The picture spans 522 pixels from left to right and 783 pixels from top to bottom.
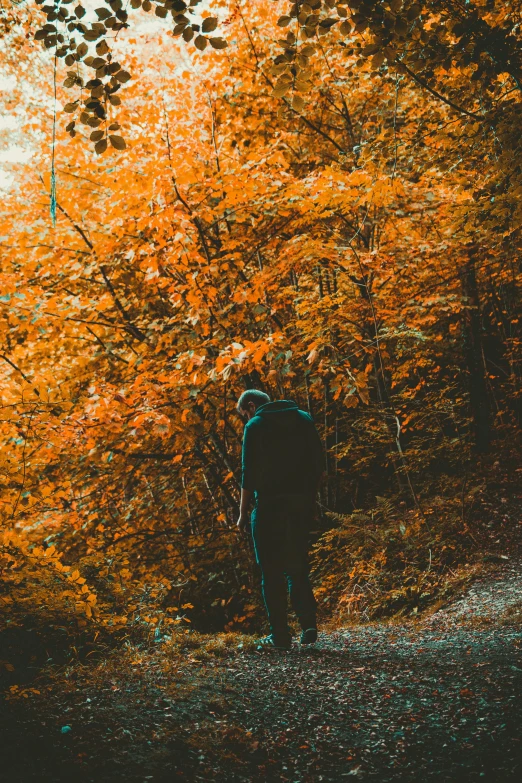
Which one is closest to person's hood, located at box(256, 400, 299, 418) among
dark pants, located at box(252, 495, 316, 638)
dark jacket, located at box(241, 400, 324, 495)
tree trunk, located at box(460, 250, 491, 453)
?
dark jacket, located at box(241, 400, 324, 495)

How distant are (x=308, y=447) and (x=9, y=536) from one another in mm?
2182

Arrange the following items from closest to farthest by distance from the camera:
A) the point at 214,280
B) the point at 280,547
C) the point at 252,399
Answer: the point at 280,547
the point at 252,399
the point at 214,280

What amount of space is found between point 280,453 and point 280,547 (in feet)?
2.33

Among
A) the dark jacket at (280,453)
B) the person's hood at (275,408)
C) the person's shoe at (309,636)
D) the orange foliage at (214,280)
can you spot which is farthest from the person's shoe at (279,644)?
the person's hood at (275,408)

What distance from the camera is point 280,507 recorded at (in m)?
4.23

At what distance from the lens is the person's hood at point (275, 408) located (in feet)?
14.3

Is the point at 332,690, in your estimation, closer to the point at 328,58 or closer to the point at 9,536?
the point at 9,536

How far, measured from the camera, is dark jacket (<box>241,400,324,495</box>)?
423 cm

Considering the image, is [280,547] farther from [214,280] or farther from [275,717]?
[214,280]

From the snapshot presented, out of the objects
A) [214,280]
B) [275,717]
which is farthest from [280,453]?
[214,280]

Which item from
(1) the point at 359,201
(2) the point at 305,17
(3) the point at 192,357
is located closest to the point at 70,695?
(3) the point at 192,357

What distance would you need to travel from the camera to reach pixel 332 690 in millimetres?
3025

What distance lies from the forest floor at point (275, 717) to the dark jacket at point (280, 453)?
122cm

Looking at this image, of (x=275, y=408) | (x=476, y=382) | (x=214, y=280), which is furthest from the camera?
(x=476, y=382)
